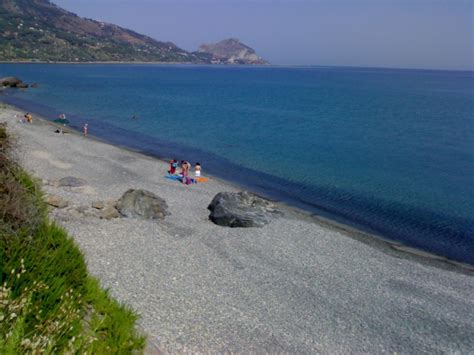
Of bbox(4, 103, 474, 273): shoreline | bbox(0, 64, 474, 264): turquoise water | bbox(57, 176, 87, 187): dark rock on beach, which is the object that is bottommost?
bbox(0, 64, 474, 264): turquoise water

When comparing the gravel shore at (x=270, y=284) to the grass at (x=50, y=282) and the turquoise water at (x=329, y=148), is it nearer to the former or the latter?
the grass at (x=50, y=282)

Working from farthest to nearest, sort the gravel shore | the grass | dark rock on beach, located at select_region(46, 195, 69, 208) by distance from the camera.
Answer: dark rock on beach, located at select_region(46, 195, 69, 208) < the gravel shore < the grass

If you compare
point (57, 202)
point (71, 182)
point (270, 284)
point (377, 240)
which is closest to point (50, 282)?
point (270, 284)

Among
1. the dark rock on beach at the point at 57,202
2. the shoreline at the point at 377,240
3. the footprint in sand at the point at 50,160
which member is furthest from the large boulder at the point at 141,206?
the footprint in sand at the point at 50,160

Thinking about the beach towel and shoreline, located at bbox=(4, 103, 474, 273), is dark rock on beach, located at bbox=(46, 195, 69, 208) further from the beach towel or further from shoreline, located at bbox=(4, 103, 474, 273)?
shoreline, located at bbox=(4, 103, 474, 273)

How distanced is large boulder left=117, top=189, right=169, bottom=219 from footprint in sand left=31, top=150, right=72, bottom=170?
982 centimetres

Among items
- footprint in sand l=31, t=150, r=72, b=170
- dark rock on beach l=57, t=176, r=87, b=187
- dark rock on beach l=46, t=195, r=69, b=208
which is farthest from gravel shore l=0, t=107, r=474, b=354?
footprint in sand l=31, t=150, r=72, b=170

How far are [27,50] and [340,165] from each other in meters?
→ 194

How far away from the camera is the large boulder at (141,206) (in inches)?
800

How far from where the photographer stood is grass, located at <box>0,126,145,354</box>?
6594 millimetres

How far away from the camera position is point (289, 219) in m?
23.6

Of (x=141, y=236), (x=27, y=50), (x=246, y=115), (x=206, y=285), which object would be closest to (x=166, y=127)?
(x=246, y=115)

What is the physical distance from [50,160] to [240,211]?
15402 millimetres

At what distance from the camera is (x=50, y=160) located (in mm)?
30031
